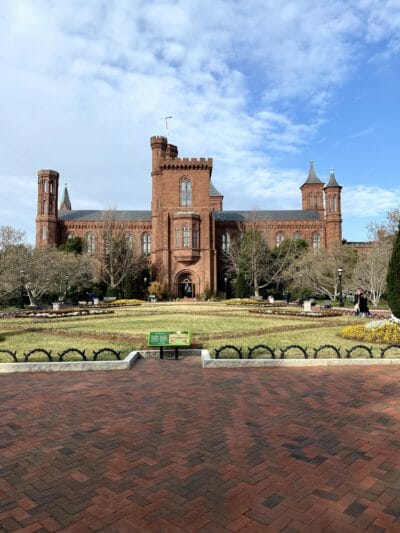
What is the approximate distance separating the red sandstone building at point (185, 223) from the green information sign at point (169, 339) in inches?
1460

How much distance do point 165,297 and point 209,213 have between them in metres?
12.0

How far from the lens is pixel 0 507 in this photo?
350 centimetres

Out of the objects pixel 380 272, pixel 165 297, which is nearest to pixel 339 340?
pixel 380 272

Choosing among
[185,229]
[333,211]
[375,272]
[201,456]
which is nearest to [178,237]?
[185,229]

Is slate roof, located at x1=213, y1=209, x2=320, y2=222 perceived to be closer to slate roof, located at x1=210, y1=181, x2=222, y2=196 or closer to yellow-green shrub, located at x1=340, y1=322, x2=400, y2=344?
slate roof, located at x1=210, y1=181, x2=222, y2=196

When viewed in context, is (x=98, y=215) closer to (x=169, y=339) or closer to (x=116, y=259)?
(x=116, y=259)

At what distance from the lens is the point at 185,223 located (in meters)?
47.6

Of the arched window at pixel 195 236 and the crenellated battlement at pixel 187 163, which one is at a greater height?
the crenellated battlement at pixel 187 163

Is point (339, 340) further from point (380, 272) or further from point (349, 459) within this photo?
point (380, 272)

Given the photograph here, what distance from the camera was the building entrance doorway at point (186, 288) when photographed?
160 ft

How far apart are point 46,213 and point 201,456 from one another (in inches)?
2270

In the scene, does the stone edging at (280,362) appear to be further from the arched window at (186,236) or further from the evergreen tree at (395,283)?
the arched window at (186,236)

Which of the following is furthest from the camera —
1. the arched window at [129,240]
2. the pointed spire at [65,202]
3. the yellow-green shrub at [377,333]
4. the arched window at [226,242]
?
the pointed spire at [65,202]

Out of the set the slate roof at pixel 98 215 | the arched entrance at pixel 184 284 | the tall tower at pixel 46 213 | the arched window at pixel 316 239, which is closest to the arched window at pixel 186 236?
the arched entrance at pixel 184 284
